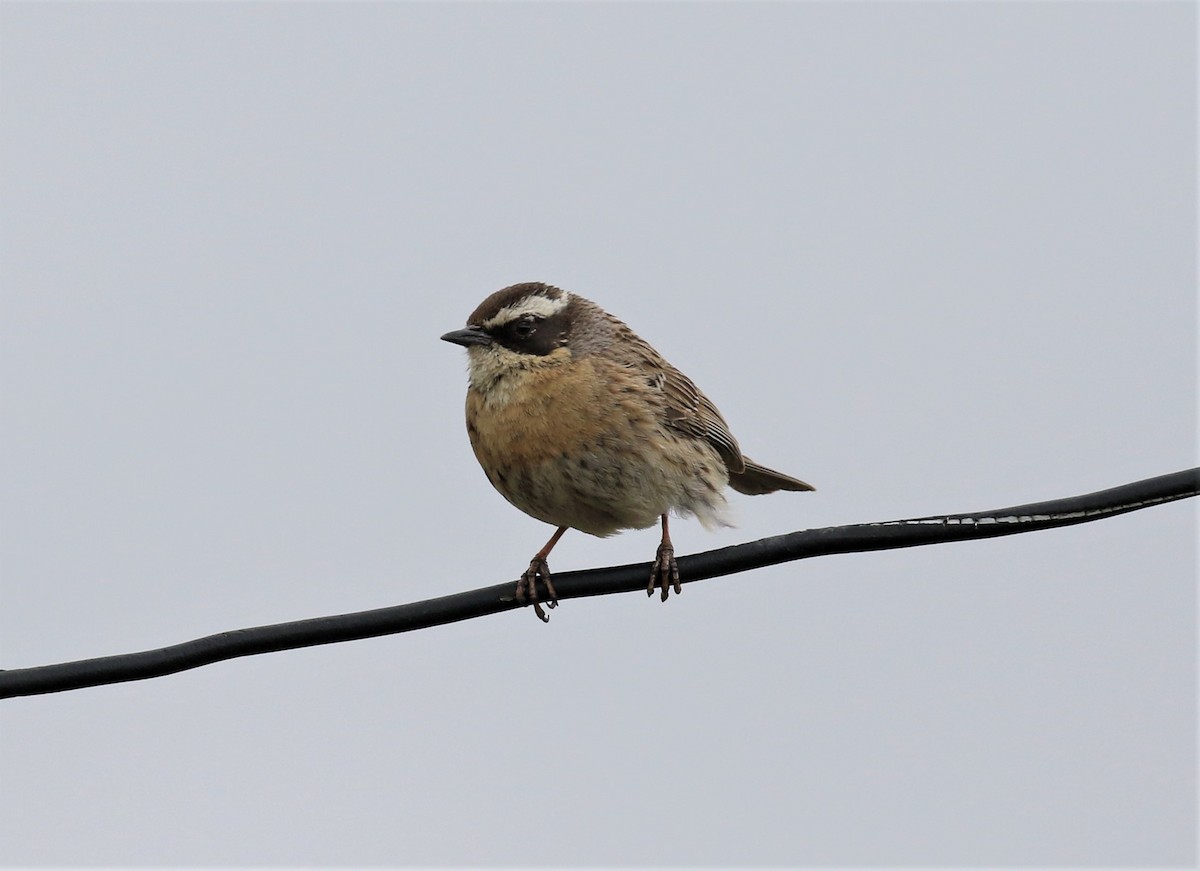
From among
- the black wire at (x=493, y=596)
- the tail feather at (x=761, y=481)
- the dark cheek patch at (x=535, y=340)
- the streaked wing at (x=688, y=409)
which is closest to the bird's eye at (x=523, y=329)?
the dark cheek patch at (x=535, y=340)

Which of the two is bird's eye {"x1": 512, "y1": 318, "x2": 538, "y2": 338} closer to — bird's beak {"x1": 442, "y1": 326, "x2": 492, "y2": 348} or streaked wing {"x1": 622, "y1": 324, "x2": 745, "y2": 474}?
bird's beak {"x1": 442, "y1": 326, "x2": 492, "y2": 348}

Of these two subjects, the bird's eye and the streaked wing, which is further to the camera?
the streaked wing

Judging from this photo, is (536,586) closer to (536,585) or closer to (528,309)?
(536,585)

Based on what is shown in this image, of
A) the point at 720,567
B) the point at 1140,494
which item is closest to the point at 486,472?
the point at 720,567

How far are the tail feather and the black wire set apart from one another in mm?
4180

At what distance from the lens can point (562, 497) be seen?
9.85m

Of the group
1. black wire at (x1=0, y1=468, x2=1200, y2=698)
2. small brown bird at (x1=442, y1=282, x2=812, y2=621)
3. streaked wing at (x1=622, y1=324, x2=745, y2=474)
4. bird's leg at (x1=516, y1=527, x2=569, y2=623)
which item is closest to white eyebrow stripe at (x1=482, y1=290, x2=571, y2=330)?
small brown bird at (x1=442, y1=282, x2=812, y2=621)

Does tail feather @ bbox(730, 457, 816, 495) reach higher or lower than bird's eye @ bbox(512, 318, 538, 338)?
lower

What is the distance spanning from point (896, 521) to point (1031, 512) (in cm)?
58

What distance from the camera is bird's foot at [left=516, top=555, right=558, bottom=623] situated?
8500 millimetres

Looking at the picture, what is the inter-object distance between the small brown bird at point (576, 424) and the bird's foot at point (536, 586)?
0.06 ft

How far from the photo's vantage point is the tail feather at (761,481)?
38.8ft

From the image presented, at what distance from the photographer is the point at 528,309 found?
10383mm

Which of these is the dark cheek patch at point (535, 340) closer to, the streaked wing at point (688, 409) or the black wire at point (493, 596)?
the streaked wing at point (688, 409)
